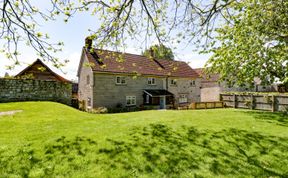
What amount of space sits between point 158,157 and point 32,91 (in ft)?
57.8

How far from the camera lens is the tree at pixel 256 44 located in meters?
10.9

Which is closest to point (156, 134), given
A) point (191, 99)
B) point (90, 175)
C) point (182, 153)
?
point (182, 153)

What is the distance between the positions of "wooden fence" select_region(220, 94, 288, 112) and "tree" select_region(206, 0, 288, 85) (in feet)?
24.6

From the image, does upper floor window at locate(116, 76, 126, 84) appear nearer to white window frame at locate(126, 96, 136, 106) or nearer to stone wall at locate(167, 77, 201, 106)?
white window frame at locate(126, 96, 136, 106)

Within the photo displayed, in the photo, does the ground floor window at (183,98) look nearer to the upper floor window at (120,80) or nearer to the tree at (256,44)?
the upper floor window at (120,80)

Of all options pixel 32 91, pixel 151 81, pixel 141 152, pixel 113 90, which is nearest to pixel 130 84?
pixel 113 90

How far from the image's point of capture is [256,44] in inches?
483

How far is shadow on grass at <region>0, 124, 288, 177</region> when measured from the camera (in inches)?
200

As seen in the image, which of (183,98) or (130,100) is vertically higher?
(183,98)

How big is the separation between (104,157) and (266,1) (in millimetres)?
11999

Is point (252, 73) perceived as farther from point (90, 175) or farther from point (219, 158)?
point (90, 175)

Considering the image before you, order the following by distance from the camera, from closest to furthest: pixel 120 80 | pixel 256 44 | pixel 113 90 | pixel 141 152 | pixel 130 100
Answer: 1. pixel 141 152
2. pixel 256 44
3. pixel 113 90
4. pixel 120 80
5. pixel 130 100

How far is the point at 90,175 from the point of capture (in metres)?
4.77

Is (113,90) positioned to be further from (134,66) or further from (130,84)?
(134,66)
